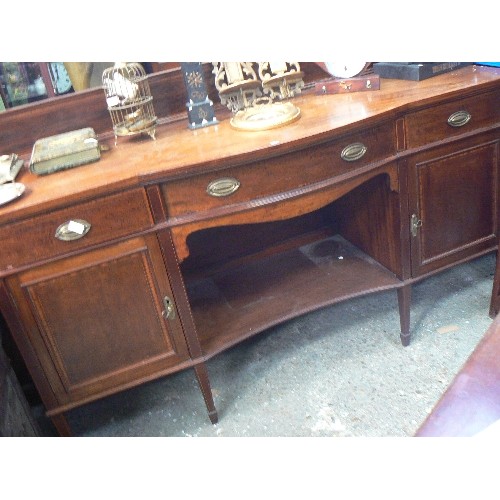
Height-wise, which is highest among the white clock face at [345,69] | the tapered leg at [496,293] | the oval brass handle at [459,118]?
the white clock face at [345,69]

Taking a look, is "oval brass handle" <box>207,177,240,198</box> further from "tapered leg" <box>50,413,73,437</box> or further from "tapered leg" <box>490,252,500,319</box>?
"tapered leg" <box>490,252,500,319</box>

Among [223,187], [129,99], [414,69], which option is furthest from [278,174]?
[414,69]

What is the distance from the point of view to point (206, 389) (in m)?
1.29

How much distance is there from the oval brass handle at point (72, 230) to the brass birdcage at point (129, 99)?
0.29 m

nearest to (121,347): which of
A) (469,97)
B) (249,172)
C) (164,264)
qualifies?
(164,264)

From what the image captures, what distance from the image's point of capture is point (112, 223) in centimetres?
103

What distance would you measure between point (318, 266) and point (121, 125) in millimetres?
692

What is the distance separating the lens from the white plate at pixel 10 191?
3.19ft

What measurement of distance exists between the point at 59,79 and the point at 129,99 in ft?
0.61

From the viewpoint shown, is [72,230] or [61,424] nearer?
[72,230]

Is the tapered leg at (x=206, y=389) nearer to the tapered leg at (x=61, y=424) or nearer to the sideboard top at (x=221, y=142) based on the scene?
the tapered leg at (x=61, y=424)

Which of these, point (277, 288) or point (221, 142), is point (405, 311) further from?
point (221, 142)

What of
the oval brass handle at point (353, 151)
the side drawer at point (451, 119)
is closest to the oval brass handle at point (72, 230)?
the oval brass handle at point (353, 151)

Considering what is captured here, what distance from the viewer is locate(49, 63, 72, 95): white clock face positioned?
1.25 metres
